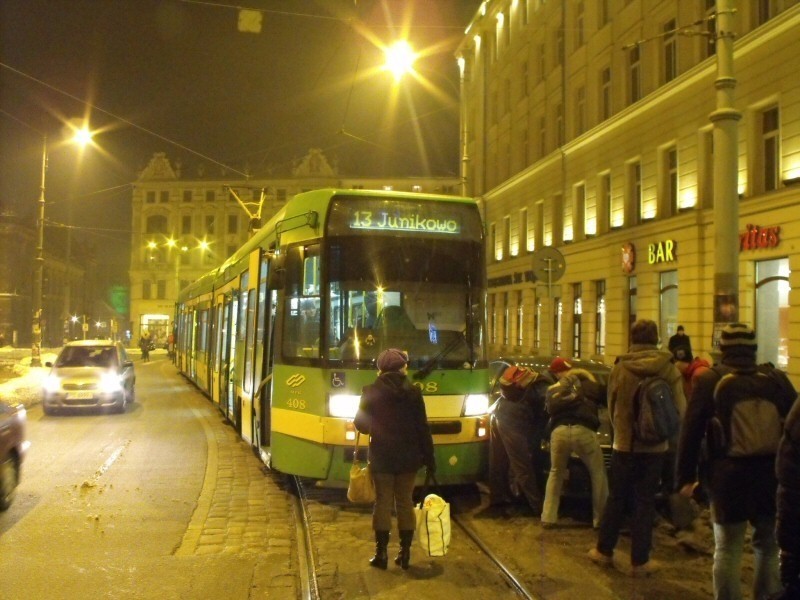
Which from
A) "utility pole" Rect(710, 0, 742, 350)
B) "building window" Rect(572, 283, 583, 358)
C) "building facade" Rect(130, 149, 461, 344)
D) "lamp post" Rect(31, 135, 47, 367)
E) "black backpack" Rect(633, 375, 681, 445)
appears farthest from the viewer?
"building facade" Rect(130, 149, 461, 344)

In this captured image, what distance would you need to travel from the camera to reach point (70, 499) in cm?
844

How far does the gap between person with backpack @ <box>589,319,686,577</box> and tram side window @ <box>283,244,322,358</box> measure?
10.7ft

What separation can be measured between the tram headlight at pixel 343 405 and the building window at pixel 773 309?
44.8 feet

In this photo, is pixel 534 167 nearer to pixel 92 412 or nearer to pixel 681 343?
pixel 92 412

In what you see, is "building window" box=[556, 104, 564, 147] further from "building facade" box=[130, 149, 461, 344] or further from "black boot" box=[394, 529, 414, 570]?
"building facade" box=[130, 149, 461, 344]

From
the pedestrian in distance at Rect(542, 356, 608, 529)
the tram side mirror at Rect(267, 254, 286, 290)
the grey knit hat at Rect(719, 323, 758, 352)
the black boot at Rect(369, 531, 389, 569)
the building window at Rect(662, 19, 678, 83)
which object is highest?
the building window at Rect(662, 19, 678, 83)

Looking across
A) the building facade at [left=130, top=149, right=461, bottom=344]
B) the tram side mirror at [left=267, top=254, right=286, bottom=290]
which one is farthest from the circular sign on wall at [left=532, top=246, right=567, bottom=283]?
the building facade at [left=130, top=149, right=461, bottom=344]

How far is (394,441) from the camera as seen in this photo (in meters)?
5.90

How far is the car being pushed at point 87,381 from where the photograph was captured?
16.6 m

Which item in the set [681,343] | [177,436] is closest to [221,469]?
[177,436]

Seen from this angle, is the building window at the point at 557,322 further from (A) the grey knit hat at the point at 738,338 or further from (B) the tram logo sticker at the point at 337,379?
(A) the grey knit hat at the point at 738,338

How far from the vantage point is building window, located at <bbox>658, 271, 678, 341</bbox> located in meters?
23.2

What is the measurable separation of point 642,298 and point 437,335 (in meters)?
17.9

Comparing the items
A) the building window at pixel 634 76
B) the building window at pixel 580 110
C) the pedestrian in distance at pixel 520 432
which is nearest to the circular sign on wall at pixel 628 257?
the building window at pixel 634 76
